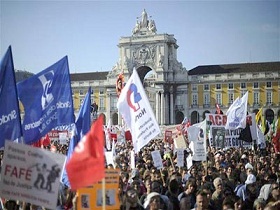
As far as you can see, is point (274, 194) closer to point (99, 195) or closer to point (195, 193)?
point (195, 193)

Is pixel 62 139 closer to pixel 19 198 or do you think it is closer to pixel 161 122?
pixel 19 198

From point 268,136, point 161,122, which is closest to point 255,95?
point 161,122

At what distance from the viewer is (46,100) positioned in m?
10.4

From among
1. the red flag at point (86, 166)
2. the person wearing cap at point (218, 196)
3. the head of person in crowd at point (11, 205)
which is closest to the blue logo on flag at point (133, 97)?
the person wearing cap at point (218, 196)

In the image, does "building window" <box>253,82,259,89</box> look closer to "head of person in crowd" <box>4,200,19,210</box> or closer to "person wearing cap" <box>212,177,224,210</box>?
"person wearing cap" <box>212,177,224,210</box>

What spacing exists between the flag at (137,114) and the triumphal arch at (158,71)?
68048 millimetres

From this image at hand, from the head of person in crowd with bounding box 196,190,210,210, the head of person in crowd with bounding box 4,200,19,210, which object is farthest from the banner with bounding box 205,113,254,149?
the head of person in crowd with bounding box 4,200,19,210

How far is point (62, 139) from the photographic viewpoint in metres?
27.4

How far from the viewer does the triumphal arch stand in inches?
3221

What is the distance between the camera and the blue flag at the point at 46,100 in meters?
10.0

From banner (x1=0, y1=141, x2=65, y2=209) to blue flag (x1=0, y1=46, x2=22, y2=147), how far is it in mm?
1796

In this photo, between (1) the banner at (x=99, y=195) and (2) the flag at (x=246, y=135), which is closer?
(1) the banner at (x=99, y=195)

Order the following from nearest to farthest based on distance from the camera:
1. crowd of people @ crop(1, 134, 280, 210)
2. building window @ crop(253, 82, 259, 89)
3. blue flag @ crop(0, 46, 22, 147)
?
crowd of people @ crop(1, 134, 280, 210) < blue flag @ crop(0, 46, 22, 147) < building window @ crop(253, 82, 259, 89)

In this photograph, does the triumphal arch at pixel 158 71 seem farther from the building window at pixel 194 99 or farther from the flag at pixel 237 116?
the flag at pixel 237 116
